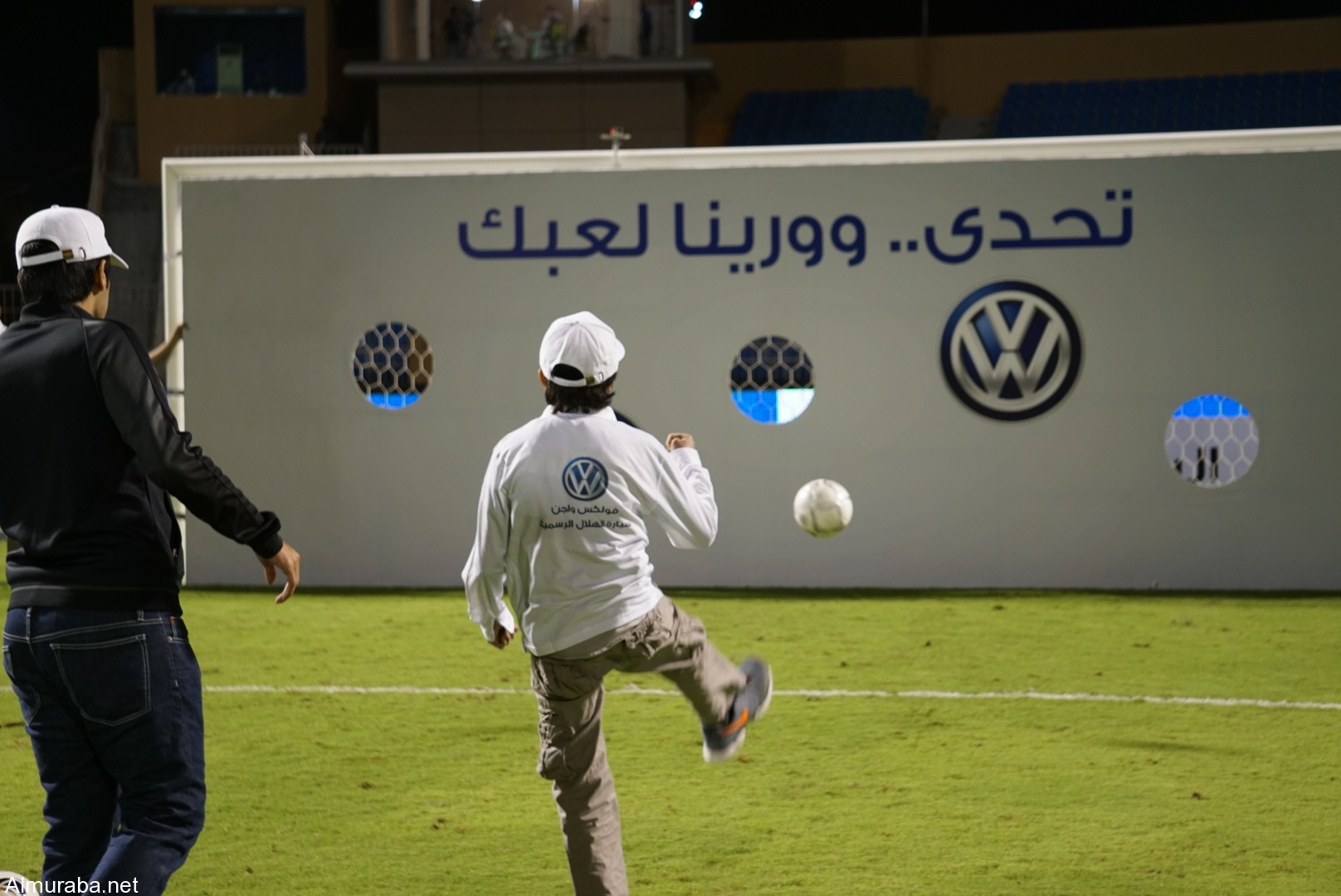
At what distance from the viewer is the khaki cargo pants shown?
372 centimetres

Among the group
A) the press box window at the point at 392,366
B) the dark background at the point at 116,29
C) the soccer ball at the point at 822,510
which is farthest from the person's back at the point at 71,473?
the dark background at the point at 116,29

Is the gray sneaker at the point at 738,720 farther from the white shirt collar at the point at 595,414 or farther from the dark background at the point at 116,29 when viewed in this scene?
the dark background at the point at 116,29

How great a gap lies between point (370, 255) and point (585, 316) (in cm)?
740

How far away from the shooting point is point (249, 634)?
8.88 metres

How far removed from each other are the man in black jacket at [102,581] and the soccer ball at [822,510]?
210 inches

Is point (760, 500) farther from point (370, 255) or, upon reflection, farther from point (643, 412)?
point (370, 255)

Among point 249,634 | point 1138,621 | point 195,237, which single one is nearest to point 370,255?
point 195,237

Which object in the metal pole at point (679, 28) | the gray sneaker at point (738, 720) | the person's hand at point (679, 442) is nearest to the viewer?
the gray sneaker at point (738, 720)

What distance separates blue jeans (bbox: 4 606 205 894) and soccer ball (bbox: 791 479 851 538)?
5.32 meters

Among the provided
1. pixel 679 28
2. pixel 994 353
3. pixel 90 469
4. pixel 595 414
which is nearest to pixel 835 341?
pixel 994 353

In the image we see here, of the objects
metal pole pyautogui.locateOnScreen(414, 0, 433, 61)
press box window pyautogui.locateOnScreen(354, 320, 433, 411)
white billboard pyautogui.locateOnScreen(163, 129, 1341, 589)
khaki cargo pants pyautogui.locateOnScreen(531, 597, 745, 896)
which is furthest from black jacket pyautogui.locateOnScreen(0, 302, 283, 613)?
metal pole pyautogui.locateOnScreen(414, 0, 433, 61)

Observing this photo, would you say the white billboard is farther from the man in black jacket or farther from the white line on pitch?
the man in black jacket

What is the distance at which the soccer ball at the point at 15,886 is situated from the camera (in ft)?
11.5

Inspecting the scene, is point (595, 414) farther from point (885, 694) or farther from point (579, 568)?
point (885, 694)
